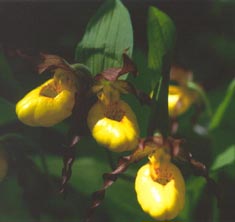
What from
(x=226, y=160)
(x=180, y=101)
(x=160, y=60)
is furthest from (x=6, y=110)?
(x=180, y=101)

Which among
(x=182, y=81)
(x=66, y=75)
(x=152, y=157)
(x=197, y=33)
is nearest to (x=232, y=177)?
(x=182, y=81)

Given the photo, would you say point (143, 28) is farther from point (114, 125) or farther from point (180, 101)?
point (114, 125)

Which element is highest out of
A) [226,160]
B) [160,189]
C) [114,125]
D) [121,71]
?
[121,71]

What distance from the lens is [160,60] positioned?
2150 millimetres

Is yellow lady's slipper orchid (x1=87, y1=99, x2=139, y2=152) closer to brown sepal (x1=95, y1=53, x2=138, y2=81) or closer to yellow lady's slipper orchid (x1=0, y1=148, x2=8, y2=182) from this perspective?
brown sepal (x1=95, y1=53, x2=138, y2=81)

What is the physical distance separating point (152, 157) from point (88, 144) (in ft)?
2.13

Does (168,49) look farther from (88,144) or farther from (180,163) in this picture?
(88,144)

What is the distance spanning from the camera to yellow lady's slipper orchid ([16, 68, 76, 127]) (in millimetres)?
2178

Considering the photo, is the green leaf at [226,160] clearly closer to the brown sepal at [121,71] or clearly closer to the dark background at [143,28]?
the brown sepal at [121,71]

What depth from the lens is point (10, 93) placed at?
258 cm

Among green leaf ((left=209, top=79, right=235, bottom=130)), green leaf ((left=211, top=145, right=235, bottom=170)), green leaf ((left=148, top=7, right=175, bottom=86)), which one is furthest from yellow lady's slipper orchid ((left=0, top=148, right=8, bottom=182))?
green leaf ((left=209, top=79, right=235, bottom=130))

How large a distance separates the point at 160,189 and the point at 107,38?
62 cm

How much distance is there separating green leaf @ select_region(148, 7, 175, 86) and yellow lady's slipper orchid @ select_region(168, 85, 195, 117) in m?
0.92

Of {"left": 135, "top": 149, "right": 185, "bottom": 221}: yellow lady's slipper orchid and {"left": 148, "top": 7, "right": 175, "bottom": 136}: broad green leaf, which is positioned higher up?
{"left": 148, "top": 7, "right": 175, "bottom": 136}: broad green leaf
